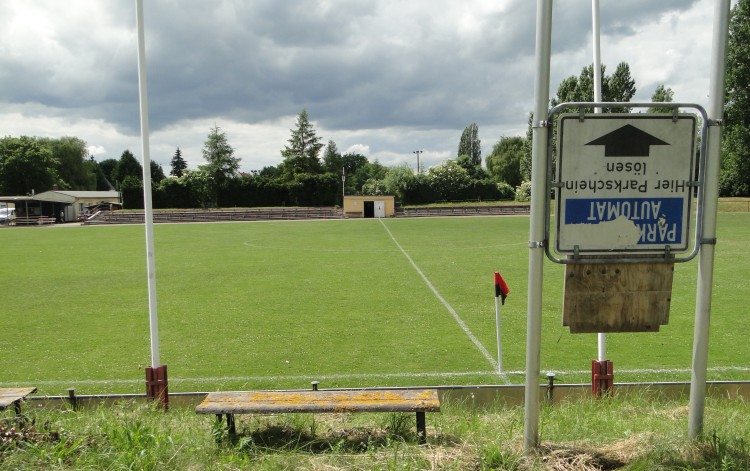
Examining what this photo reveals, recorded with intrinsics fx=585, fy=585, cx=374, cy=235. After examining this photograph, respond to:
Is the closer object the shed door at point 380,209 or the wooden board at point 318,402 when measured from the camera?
the wooden board at point 318,402

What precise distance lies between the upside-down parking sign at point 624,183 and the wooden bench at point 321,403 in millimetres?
1440

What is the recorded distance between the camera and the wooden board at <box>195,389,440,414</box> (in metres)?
3.98

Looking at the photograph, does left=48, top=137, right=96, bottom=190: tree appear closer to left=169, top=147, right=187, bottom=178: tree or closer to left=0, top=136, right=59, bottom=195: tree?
left=0, top=136, right=59, bottom=195: tree

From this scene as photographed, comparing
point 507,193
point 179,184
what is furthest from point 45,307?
point 507,193

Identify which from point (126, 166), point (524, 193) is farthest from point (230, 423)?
point (126, 166)

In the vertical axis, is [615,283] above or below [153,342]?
above

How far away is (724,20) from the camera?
3.52 m

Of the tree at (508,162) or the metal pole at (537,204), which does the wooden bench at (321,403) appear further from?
the tree at (508,162)

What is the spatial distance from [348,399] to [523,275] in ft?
39.5

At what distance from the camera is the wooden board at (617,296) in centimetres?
378

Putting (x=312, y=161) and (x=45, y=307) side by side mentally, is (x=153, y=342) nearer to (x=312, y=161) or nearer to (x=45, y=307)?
(x=45, y=307)

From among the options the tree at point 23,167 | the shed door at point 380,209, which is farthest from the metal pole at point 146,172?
the tree at point 23,167

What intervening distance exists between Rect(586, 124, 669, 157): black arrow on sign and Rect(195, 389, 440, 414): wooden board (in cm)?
201

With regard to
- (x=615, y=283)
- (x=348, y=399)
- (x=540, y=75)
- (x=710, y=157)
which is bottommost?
(x=348, y=399)
